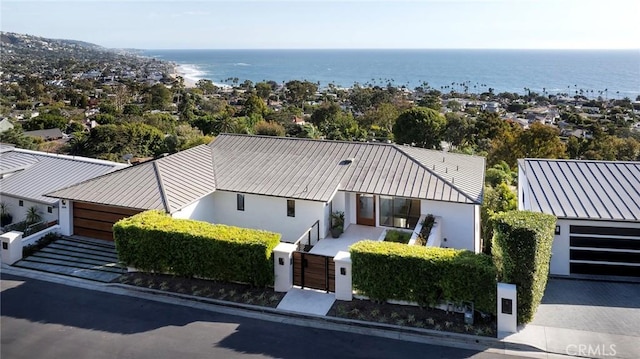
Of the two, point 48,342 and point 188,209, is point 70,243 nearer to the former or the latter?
point 188,209

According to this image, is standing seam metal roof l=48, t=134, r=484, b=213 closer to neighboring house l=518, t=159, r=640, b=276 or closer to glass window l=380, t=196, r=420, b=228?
glass window l=380, t=196, r=420, b=228

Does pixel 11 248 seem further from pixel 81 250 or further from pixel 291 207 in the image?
pixel 291 207

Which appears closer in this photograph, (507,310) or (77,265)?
(507,310)

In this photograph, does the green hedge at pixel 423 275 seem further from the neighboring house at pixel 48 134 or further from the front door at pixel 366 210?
the neighboring house at pixel 48 134

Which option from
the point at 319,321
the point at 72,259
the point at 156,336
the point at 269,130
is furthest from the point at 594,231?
the point at 269,130

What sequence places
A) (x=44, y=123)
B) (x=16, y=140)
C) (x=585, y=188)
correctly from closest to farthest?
(x=585, y=188)
(x=16, y=140)
(x=44, y=123)

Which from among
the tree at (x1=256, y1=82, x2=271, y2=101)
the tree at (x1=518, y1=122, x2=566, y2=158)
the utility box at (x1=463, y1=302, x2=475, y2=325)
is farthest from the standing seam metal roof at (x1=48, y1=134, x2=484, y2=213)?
the tree at (x1=256, y1=82, x2=271, y2=101)
